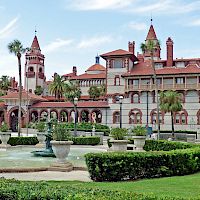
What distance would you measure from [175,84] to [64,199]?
168 ft

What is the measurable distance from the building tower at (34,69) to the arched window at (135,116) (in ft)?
151

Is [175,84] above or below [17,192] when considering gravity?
above

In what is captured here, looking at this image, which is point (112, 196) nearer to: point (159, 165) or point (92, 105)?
point (159, 165)

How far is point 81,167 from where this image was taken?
53.1ft

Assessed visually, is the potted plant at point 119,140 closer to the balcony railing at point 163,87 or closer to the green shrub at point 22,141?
the green shrub at point 22,141

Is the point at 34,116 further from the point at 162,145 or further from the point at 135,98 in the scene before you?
the point at 162,145

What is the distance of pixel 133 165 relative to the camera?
1313 centimetres

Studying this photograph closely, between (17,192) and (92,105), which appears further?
(92,105)

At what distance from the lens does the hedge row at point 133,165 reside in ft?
42.4

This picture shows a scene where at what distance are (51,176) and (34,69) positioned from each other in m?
88.5

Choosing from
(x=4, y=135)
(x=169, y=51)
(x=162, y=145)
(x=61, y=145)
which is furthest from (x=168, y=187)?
(x=169, y=51)

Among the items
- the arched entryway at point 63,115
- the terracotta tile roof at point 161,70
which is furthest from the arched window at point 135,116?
the arched entryway at point 63,115

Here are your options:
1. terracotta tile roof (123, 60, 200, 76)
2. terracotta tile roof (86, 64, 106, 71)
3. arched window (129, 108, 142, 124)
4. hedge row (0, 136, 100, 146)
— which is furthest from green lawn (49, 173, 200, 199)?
terracotta tile roof (86, 64, 106, 71)

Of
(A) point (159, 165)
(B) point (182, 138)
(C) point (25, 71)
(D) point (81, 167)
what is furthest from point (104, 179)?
(C) point (25, 71)
